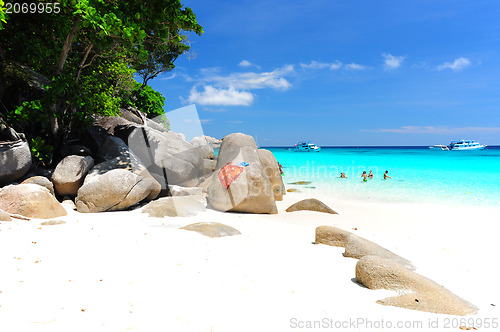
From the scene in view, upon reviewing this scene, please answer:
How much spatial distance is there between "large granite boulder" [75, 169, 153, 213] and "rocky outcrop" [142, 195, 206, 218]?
580 mm

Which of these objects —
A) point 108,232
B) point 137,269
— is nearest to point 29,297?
point 137,269

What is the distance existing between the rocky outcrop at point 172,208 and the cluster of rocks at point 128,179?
1.0 inches

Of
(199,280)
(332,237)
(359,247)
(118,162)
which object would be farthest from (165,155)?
(359,247)

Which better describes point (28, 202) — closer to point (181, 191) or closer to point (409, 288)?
point (181, 191)

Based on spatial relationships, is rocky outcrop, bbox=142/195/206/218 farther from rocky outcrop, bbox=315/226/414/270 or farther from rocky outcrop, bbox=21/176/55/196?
rocky outcrop, bbox=315/226/414/270

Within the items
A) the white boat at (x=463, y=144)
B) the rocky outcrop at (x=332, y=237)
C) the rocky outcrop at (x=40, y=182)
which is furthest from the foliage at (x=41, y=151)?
the white boat at (x=463, y=144)

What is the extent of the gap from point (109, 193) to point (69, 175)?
5.95ft

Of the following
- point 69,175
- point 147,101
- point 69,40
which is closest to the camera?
point 69,175

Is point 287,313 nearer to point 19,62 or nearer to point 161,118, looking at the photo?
point 19,62

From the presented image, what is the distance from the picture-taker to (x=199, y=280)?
12.0 feet

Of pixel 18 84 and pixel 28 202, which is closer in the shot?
pixel 28 202

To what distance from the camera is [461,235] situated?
775 cm

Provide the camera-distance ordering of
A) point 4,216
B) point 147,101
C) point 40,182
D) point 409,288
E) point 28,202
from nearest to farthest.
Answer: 1. point 409,288
2. point 4,216
3. point 28,202
4. point 40,182
5. point 147,101

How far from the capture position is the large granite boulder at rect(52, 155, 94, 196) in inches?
323
